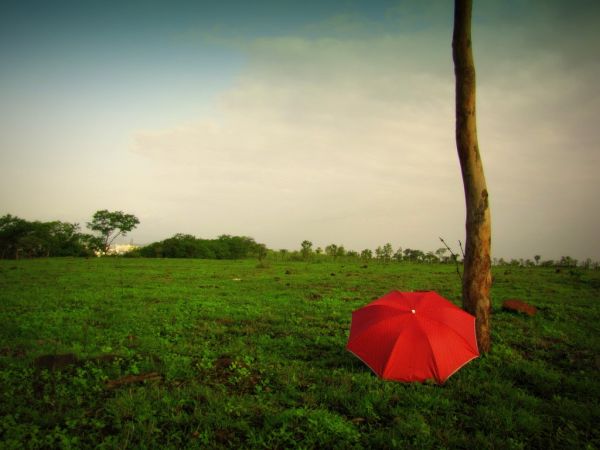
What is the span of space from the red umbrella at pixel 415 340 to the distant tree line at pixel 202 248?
178 ft

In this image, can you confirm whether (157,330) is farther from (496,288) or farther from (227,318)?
(496,288)

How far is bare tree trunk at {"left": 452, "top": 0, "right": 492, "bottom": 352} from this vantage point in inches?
246

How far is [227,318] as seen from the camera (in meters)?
9.75

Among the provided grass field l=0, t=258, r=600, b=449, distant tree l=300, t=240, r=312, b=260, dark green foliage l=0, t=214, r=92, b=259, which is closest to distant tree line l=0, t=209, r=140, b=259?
dark green foliage l=0, t=214, r=92, b=259

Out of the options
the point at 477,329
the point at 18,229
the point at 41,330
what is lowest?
the point at 41,330

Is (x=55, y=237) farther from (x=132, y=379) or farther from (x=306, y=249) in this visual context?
(x=132, y=379)

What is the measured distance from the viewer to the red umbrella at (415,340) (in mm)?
4852

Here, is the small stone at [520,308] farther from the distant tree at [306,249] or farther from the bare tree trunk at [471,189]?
the distant tree at [306,249]

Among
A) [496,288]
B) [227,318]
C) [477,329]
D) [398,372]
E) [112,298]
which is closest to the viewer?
[398,372]

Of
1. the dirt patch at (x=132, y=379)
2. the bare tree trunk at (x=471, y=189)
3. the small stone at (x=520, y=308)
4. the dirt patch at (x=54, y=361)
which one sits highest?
the bare tree trunk at (x=471, y=189)

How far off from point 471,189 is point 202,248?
6183 centimetres

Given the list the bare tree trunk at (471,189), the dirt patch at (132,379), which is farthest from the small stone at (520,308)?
the dirt patch at (132,379)

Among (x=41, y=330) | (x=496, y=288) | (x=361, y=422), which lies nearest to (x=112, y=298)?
(x=41, y=330)

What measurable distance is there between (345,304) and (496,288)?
33.1ft
